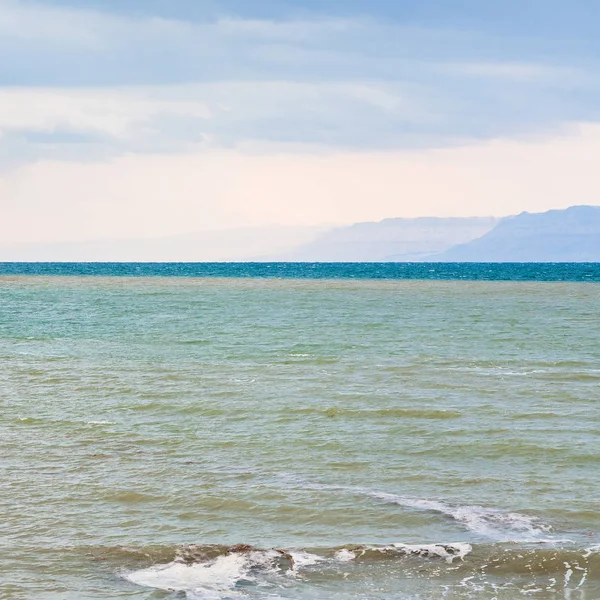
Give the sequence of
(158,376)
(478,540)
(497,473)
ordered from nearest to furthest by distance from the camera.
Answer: (478,540), (497,473), (158,376)

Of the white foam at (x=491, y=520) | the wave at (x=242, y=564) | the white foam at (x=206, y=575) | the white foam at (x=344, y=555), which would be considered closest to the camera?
the white foam at (x=206, y=575)

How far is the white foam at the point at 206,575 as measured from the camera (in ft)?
43.3

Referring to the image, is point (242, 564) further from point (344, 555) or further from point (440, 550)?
point (440, 550)

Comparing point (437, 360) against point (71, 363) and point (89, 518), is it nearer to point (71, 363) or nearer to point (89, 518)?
point (71, 363)

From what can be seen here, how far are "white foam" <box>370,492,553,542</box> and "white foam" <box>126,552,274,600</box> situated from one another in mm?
3704

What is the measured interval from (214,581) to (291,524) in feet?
9.55

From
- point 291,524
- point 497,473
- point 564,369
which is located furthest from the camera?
point 564,369

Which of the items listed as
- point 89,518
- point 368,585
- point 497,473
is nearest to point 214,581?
point 368,585

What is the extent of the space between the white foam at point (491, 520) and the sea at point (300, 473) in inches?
2.2

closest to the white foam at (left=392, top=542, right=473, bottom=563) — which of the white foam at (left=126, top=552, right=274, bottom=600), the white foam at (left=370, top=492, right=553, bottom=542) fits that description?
the white foam at (left=370, top=492, right=553, bottom=542)

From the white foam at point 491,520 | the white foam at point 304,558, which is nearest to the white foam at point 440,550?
the white foam at point 491,520

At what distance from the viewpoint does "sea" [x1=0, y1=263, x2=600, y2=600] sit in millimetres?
13820

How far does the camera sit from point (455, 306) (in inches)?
3155

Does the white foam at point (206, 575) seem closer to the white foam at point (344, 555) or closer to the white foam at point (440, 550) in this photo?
the white foam at point (344, 555)
